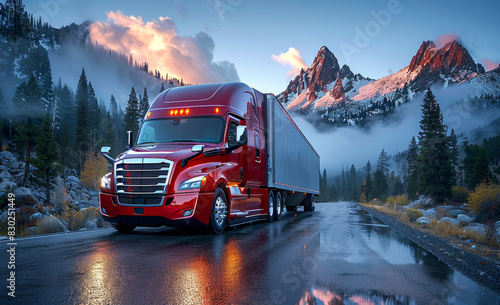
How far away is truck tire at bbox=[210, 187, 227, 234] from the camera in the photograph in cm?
863

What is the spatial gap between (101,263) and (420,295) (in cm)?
423

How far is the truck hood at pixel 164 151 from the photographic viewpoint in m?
8.03

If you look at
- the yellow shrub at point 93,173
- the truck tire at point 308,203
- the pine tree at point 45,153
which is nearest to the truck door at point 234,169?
the truck tire at point 308,203

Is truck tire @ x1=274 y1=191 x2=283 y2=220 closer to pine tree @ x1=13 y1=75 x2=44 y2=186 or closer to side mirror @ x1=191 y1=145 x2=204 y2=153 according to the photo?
side mirror @ x1=191 y1=145 x2=204 y2=153

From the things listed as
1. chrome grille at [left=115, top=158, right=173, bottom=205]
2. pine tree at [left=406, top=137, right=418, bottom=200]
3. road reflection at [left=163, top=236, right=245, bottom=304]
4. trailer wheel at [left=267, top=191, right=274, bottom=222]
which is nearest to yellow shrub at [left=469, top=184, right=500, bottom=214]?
trailer wheel at [left=267, top=191, right=274, bottom=222]

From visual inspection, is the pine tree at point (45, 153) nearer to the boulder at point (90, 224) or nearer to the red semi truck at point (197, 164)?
the boulder at point (90, 224)

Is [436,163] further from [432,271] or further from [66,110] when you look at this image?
[66,110]

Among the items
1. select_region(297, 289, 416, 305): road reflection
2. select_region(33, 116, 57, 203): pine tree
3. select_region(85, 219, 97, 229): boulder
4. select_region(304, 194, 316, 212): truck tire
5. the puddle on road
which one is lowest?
select_region(85, 219, 97, 229): boulder

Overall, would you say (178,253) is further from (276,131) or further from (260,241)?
(276,131)

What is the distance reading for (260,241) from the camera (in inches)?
318

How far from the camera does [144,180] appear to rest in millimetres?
7996

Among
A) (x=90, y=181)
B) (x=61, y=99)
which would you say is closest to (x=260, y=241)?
(x=90, y=181)

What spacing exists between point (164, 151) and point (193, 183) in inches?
40.2

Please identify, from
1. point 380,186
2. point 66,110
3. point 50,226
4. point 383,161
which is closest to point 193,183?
point 50,226
